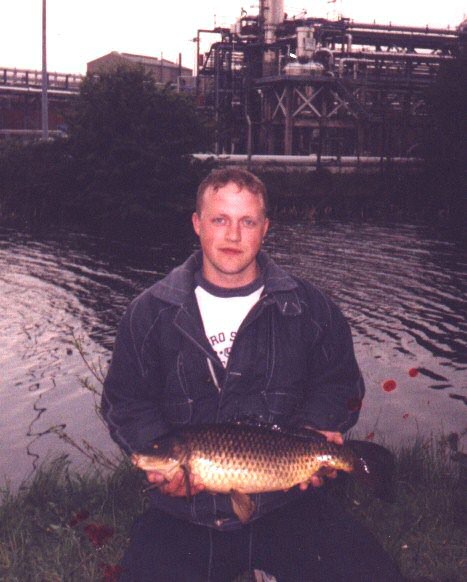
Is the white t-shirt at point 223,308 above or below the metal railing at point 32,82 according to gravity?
below

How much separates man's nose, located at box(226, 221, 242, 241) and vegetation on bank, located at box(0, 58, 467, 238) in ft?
71.5

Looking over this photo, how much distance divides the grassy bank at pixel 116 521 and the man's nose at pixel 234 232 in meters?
1.62

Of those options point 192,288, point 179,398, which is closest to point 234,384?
point 179,398

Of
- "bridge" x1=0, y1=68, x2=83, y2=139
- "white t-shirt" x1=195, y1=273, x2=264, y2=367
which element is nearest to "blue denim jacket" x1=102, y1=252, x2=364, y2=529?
"white t-shirt" x1=195, y1=273, x2=264, y2=367

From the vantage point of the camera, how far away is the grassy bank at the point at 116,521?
14.8ft

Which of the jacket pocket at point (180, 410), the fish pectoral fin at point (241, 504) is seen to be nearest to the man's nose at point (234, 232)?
the jacket pocket at point (180, 410)

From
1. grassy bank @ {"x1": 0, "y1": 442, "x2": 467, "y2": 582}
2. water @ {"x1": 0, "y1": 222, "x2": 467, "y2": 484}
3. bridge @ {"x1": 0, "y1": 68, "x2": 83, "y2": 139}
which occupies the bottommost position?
water @ {"x1": 0, "y1": 222, "x2": 467, "y2": 484}

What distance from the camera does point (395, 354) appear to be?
1166 cm

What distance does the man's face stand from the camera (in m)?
4.16

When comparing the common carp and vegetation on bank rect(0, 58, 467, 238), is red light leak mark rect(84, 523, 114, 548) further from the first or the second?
vegetation on bank rect(0, 58, 467, 238)

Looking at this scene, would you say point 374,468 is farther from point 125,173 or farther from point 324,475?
point 125,173

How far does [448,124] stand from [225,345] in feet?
108

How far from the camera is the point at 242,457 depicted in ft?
11.8

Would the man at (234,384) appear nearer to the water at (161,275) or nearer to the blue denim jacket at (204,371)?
the blue denim jacket at (204,371)
